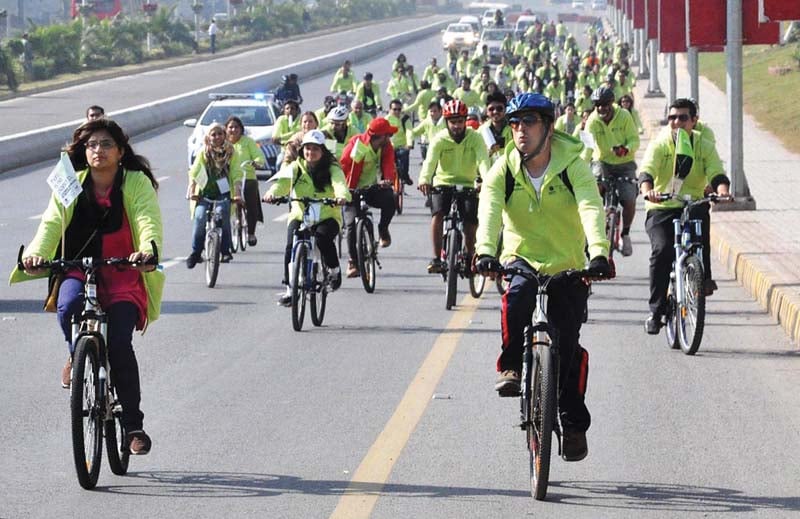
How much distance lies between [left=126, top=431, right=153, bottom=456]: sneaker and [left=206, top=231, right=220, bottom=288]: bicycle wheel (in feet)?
29.8

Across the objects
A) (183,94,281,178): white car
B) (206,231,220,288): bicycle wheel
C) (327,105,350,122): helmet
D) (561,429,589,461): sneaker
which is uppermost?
(561,429,589,461): sneaker

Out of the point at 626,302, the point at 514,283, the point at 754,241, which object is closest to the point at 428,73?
the point at 754,241

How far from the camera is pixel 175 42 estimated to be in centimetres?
8625

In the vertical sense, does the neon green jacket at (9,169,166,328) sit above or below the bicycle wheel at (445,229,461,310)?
above

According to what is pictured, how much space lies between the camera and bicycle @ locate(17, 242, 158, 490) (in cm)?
811

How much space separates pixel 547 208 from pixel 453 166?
27.8ft

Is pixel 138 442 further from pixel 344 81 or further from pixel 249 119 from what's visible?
pixel 344 81

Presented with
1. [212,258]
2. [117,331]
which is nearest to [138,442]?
[117,331]

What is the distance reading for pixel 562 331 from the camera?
8.35 m

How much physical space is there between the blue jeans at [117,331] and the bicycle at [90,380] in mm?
40

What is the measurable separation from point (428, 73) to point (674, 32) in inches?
662

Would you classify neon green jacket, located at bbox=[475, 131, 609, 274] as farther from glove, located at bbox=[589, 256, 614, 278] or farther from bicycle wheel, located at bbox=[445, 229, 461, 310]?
bicycle wheel, located at bbox=[445, 229, 461, 310]

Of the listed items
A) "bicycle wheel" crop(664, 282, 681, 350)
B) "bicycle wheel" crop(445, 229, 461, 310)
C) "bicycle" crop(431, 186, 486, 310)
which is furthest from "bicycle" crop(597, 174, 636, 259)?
"bicycle wheel" crop(664, 282, 681, 350)

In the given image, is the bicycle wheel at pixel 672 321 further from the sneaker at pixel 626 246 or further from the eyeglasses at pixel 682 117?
the sneaker at pixel 626 246
